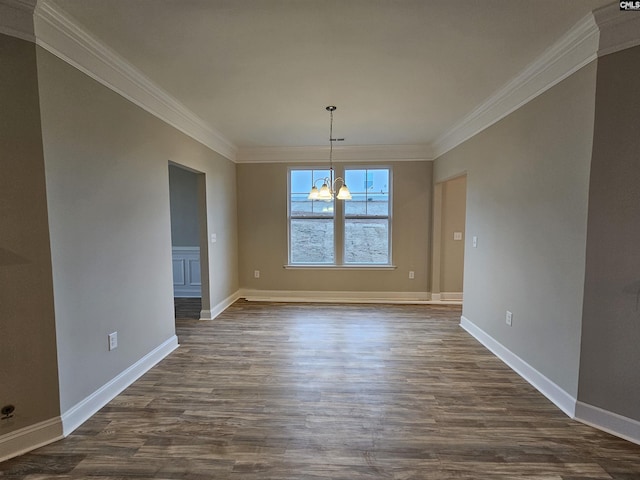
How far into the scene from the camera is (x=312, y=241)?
5395 millimetres

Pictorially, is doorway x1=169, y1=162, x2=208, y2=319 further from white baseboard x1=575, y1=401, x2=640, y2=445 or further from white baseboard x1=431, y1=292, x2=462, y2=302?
white baseboard x1=575, y1=401, x2=640, y2=445

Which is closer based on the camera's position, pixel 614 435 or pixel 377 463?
pixel 377 463

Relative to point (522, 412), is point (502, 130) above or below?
above

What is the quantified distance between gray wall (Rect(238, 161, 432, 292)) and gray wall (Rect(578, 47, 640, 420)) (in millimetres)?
3176

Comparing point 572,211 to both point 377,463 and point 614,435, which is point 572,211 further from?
point 377,463

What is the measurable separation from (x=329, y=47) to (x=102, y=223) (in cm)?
211

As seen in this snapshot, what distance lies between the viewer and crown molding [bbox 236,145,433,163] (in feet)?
16.4

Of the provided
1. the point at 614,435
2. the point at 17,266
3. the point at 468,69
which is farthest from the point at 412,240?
the point at 17,266

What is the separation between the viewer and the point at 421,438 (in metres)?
1.91

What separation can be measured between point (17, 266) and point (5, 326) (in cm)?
35

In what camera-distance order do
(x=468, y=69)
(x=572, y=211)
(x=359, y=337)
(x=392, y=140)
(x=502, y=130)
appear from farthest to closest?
1. (x=392, y=140)
2. (x=359, y=337)
3. (x=502, y=130)
4. (x=468, y=69)
5. (x=572, y=211)

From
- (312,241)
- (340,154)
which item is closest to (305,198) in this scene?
(312,241)

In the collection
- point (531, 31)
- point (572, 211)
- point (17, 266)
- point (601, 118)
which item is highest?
point (531, 31)

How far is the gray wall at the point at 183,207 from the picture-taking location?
17.5 feet
